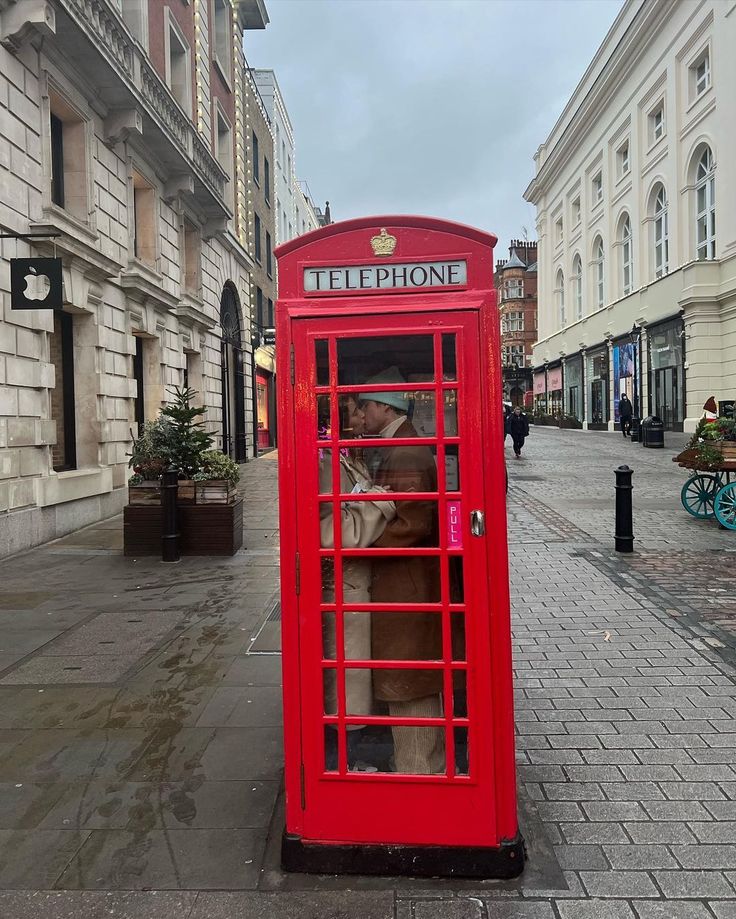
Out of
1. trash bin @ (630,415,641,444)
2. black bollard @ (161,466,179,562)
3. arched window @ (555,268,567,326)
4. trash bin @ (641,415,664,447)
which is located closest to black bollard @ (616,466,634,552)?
black bollard @ (161,466,179,562)

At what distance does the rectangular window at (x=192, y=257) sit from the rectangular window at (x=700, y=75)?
70.8 ft

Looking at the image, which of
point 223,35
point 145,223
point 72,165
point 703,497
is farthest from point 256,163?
point 703,497

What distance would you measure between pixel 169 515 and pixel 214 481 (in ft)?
2.21

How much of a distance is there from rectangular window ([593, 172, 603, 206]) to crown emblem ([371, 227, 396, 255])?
1681 inches

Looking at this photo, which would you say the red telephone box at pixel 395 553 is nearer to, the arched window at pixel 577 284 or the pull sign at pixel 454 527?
the pull sign at pixel 454 527

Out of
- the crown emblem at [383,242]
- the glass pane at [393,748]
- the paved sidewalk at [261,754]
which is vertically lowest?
the paved sidewalk at [261,754]

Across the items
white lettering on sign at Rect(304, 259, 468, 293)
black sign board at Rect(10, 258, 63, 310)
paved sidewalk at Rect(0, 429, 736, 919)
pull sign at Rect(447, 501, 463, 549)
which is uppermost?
black sign board at Rect(10, 258, 63, 310)

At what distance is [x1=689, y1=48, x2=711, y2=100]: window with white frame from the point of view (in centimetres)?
2777

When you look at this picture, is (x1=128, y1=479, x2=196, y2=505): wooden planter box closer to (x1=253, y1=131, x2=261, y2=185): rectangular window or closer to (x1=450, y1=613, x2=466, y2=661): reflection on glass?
(x1=450, y1=613, x2=466, y2=661): reflection on glass

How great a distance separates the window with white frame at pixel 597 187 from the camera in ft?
135

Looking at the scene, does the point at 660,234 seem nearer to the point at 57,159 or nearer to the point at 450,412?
the point at 57,159

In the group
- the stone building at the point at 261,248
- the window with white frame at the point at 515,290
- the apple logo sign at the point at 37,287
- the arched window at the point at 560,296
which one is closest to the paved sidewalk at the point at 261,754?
→ the apple logo sign at the point at 37,287

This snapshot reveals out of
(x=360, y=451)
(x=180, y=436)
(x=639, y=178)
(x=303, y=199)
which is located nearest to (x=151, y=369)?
(x=180, y=436)

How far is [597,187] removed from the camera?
138ft
